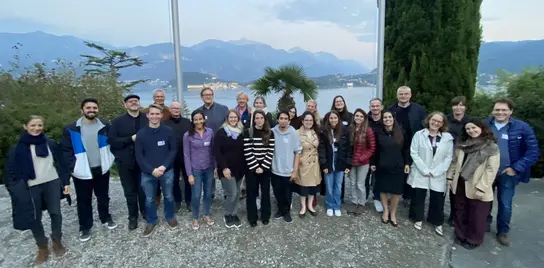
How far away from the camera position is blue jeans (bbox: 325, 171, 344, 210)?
492cm

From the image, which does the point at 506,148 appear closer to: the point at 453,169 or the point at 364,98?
the point at 453,169

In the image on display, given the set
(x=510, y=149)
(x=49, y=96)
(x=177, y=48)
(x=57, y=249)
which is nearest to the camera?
(x=57, y=249)

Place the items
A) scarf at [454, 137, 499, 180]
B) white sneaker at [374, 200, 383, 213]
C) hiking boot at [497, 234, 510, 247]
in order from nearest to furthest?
scarf at [454, 137, 499, 180], hiking boot at [497, 234, 510, 247], white sneaker at [374, 200, 383, 213]

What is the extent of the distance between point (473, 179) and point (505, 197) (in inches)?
24.8

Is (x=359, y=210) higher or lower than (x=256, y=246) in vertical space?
higher

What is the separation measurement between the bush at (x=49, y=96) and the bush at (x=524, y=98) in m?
10.5

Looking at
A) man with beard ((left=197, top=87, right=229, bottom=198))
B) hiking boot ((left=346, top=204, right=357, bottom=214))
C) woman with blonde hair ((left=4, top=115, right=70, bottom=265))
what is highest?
man with beard ((left=197, top=87, right=229, bottom=198))

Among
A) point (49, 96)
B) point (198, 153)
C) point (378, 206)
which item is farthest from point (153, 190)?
point (49, 96)

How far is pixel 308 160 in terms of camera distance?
15.7 ft

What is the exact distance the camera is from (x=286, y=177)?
4.67 metres

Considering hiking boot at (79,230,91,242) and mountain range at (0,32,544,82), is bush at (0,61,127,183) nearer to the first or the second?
mountain range at (0,32,544,82)

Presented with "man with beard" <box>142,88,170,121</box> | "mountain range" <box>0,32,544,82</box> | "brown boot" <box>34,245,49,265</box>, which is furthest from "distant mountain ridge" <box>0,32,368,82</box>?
"brown boot" <box>34,245,49,265</box>

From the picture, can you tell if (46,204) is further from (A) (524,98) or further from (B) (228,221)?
(A) (524,98)

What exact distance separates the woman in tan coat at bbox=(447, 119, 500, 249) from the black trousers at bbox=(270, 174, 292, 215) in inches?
89.6
